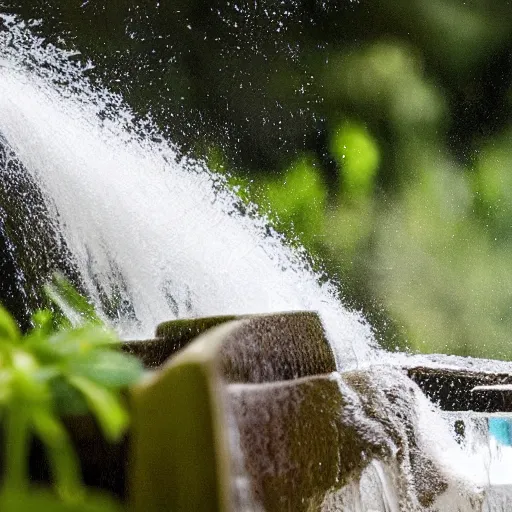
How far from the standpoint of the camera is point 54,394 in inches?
Result: 14.3

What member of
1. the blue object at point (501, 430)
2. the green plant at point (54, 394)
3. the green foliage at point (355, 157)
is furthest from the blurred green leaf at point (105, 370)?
the green foliage at point (355, 157)

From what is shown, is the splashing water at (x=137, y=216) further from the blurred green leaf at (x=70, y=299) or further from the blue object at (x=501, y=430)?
the blue object at (x=501, y=430)

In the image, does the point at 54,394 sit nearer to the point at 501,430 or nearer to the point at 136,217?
the point at 501,430

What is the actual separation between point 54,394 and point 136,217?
1.34 metres

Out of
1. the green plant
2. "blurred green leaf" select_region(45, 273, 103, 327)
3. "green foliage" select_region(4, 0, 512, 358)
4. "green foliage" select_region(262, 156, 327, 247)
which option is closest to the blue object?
"green foliage" select_region(4, 0, 512, 358)

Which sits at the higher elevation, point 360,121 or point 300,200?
point 360,121

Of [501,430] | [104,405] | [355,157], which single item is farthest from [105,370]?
[355,157]

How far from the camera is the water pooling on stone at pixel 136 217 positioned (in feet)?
5.46

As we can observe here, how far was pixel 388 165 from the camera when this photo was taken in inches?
69.6

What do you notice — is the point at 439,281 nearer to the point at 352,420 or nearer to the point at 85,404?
the point at 352,420

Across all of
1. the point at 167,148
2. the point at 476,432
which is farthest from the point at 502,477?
the point at 167,148

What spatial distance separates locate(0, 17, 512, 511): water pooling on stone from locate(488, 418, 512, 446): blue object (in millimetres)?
325

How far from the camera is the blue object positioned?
1.36 m

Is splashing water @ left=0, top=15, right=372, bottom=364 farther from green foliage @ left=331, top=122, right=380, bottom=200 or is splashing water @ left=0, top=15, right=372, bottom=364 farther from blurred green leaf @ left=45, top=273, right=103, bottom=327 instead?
green foliage @ left=331, top=122, right=380, bottom=200
